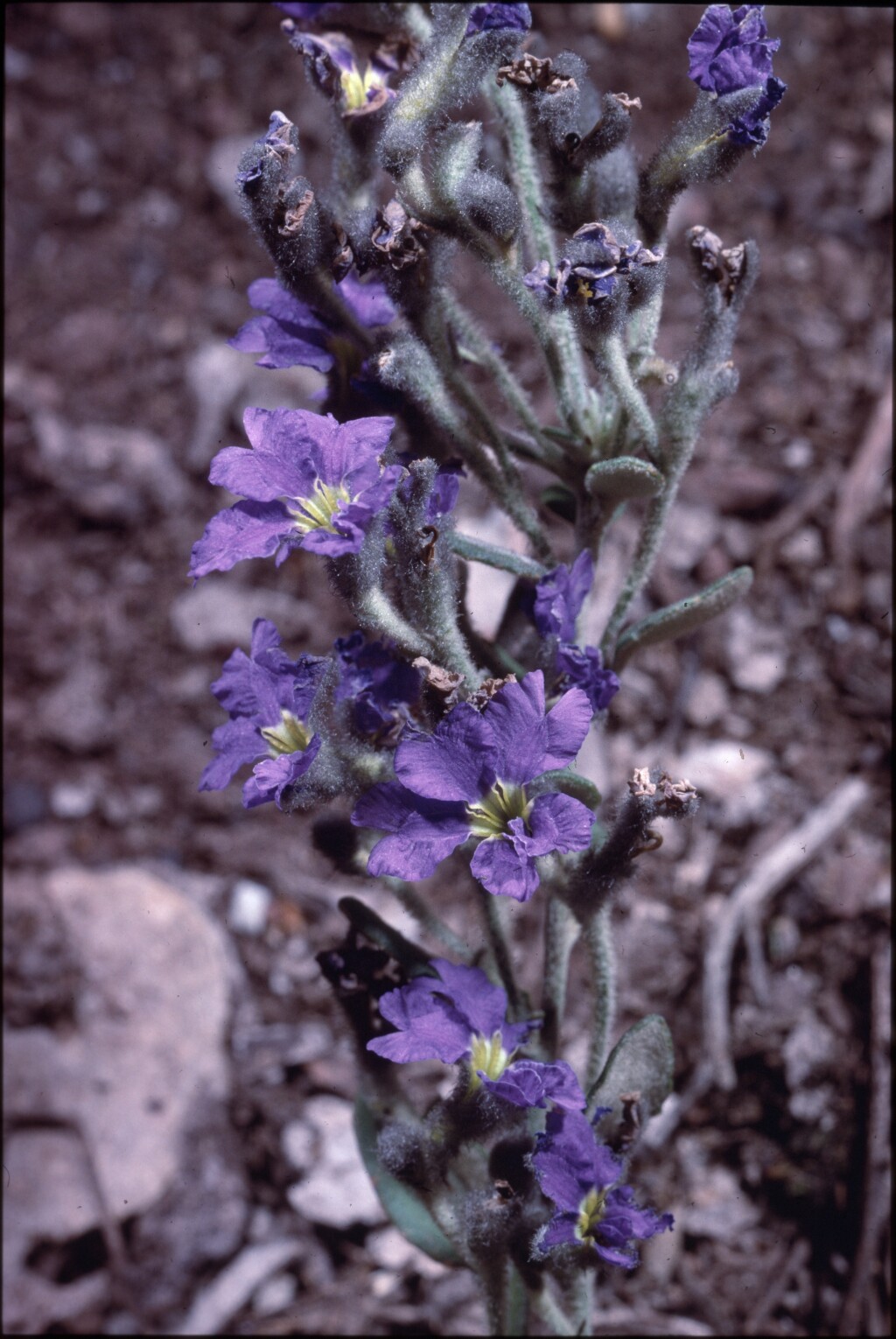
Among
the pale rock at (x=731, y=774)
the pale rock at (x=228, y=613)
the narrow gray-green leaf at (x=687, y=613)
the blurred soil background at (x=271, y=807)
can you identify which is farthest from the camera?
the pale rock at (x=228, y=613)

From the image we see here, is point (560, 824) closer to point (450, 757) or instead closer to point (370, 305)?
point (450, 757)

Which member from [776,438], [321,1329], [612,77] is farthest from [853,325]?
[321,1329]

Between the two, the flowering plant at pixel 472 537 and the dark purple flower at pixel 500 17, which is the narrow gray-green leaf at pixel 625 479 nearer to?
the flowering plant at pixel 472 537

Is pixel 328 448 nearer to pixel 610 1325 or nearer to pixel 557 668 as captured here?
pixel 557 668

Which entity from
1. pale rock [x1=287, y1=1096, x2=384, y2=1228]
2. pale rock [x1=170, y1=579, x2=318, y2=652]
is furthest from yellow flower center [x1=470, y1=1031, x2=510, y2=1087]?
pale rock [x1=170, y1=579, x2=318, y2=652]

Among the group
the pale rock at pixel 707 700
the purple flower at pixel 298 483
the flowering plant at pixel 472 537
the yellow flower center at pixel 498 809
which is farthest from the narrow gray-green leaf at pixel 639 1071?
the pale rock at pixel 707 700

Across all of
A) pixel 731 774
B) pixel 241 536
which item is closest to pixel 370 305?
pixel 241 536
